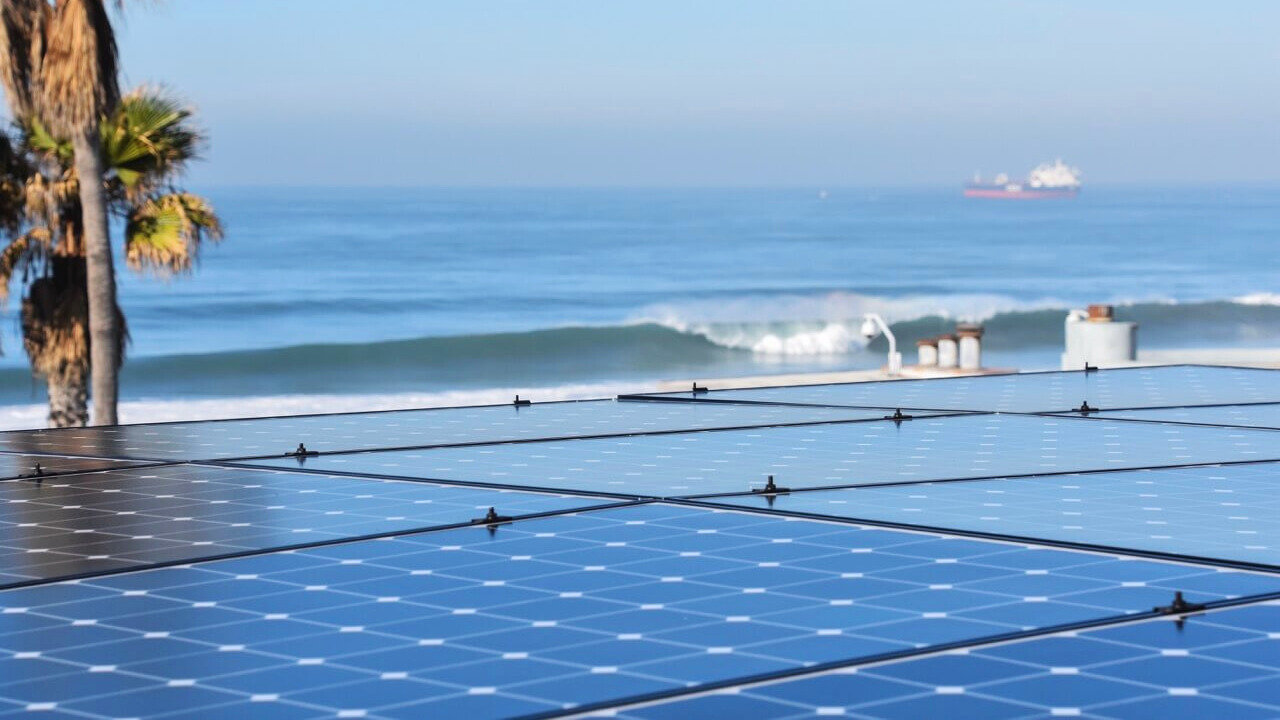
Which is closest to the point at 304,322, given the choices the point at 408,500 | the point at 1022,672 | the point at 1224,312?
the point at 1224,312

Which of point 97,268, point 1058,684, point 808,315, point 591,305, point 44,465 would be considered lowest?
point 1058,684

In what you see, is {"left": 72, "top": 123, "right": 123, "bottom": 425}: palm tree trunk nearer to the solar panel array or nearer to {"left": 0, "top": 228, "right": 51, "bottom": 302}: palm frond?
{"left": 0, "top": 228, "right": 51, "bottom": 302}: palm frond

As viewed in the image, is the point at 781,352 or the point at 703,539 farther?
the point at 781,352

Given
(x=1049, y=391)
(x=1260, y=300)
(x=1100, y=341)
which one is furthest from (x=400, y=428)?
(x=1260, y=300)

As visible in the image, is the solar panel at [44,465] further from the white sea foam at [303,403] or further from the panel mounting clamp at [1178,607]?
the white sea foam at [303,403]

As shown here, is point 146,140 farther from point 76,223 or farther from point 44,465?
point 44,465

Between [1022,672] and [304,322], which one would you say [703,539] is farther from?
[304,322]

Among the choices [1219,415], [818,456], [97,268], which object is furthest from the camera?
[97,268]
